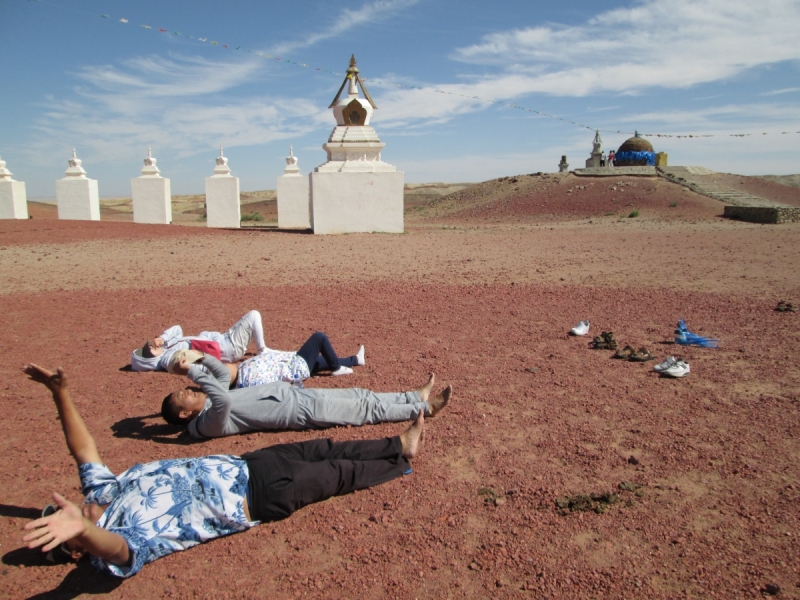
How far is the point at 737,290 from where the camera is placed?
28.9ft

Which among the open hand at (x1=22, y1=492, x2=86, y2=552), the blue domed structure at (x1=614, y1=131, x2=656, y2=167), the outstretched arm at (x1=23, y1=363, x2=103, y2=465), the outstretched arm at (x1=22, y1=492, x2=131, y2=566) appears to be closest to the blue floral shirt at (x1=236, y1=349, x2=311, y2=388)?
the outstretched arm at (x1=23, y1=363, x2=103, y2=465)

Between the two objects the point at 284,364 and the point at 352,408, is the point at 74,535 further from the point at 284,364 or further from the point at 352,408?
the point at 284,364

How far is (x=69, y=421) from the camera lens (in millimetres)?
3088

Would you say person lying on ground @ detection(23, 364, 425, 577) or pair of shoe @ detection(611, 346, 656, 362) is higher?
pair of shoe @ detection(611, 346, 656, 362)

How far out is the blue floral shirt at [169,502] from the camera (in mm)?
2797

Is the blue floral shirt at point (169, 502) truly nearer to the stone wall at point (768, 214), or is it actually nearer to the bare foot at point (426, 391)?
the bare foot at point (426, 391)

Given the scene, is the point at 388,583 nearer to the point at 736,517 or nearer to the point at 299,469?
the point at 299,469

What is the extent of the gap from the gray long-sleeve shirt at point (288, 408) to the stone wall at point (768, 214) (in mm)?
22963

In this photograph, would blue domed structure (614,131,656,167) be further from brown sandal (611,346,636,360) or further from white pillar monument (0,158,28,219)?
brown sandal (611,346,636,360)

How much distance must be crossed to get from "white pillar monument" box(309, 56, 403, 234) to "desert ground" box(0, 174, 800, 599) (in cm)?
802

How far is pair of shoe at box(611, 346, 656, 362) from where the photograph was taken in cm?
547

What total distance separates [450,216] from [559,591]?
2982 cm

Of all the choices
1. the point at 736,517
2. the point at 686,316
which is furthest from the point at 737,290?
the point at 736,517

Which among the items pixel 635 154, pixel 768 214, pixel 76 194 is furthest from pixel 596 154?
pixel 76 194
